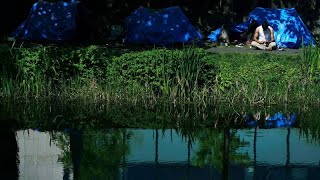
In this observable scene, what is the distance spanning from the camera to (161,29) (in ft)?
61.1

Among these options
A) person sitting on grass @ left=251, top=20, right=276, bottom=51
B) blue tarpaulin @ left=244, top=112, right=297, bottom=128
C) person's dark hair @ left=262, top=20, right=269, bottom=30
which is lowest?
blue tarpaulin @ left=244, top=112, right=297, bottom=128

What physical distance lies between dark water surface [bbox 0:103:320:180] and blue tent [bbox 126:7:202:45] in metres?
8.46

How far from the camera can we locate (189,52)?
10586 millimetres

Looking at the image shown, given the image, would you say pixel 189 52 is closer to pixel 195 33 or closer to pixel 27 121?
pixel 27 121

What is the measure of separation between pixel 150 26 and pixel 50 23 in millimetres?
3034

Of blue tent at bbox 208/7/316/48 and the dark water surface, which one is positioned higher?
blue tent at bbox 208/7/316/48

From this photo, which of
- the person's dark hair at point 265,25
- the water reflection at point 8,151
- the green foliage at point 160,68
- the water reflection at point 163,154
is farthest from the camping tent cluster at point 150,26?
the water reflection at point 163,154

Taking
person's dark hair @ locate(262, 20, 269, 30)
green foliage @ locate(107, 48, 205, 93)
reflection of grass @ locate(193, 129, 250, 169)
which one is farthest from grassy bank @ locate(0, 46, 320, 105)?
person's dark hair @ locate(262, 20, 269, 30)

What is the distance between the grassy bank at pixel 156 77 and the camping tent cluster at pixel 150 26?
7.34 m

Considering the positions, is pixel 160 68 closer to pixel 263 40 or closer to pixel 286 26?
pixel 263 40

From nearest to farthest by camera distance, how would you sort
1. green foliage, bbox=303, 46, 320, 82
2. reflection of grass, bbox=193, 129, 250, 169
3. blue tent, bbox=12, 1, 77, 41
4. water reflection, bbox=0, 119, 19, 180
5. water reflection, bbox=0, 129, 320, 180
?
1. water reflection, bbox=0, 119, 19, 180
2. water reflection, bbox=0, 129, 320, 180
3. reflection of grass, bbox=193, 129, 250, 169
4. green foliage, bbox=303, 46, 320, 82
5. blue tent, bbox=12, 1, 77, 41

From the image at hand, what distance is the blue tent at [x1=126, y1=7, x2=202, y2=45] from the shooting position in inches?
731

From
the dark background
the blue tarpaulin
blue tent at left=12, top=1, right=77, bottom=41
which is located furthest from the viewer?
the dark background

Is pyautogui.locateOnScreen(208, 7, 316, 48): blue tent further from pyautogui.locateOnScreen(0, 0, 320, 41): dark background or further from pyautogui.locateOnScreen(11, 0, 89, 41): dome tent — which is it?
pyautogui.locateOnScreen(11, 0, 89, 41): dome tent
